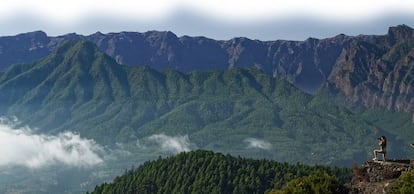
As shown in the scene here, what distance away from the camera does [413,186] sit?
84.2m

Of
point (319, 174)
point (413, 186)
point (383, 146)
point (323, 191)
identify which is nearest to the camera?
point (413, 186)

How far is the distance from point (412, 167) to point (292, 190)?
665 inches

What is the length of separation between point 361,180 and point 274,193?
16.5 metres

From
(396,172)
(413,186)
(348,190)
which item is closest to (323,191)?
(348,190)

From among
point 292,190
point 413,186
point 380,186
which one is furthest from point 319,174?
point 413,186

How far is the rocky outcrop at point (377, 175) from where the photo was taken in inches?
3664

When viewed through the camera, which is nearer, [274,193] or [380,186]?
[380,186]

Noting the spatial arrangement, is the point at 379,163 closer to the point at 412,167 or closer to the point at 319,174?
the point at 412,167

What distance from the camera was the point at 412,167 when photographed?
92.9 m

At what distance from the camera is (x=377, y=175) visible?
95500 millimetres

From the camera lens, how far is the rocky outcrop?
3664 inches

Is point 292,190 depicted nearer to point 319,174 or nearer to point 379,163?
point 319,174

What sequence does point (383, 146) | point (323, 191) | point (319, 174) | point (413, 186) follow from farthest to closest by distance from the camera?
point (319, 174), point (323, 191), point (383, 146), point (413, 186)

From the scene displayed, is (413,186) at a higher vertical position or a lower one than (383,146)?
lower
